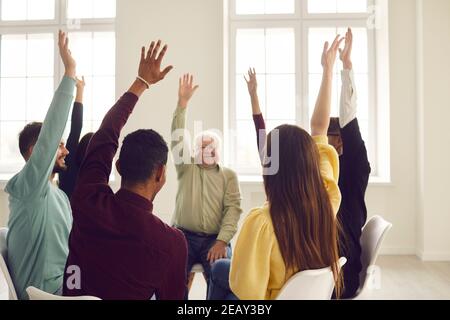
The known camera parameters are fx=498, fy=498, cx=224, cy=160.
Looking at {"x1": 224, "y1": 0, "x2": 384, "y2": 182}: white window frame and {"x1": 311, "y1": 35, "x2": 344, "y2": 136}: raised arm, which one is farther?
{"x1": 224, "y1": 0, "x2": 384, "y2": 182}: white window frame

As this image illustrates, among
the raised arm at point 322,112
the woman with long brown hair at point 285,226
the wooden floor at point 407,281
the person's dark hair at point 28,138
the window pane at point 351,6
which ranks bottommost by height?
the wooden floor at point 407,281

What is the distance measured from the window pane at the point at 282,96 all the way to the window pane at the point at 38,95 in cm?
236

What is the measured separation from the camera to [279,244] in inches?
55.8

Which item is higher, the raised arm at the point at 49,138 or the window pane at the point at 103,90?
the window pane at the point at 103,90

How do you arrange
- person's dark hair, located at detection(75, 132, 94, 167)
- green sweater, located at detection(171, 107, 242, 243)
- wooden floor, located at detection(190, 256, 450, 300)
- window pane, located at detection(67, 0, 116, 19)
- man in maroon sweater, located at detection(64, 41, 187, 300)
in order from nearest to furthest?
man in maroon sweater, located at detection(64, 41, 187, 300), person's dark hair, located at detection(75, 132, 94, 167), green sweater, located at detection(171, 107, 242, 243), wooden floor, located at detection(190, 256, 450, 300), window pane, located at detection(67, 0, 116, 19)

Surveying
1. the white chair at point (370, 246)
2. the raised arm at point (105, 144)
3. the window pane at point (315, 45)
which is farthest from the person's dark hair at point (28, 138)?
the window pane at point (315, 45)

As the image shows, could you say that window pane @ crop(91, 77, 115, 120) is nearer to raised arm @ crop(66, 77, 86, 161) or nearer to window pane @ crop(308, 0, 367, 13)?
window pane @ crop(308, 0, 367, 13)

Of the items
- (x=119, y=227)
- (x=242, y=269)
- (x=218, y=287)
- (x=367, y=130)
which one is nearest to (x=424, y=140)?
(x=367, y=130)

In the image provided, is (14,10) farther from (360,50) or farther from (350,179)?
(350,179)

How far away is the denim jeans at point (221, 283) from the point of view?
1.80 meters

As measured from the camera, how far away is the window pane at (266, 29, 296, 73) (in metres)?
5.07

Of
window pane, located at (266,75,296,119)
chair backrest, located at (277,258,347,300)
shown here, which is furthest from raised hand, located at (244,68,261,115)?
window pane, located at (266,75,296,119)

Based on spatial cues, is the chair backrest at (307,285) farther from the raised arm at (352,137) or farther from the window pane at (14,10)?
the window pane at (14,10)

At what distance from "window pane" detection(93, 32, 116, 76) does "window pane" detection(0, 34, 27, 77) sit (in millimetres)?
798
